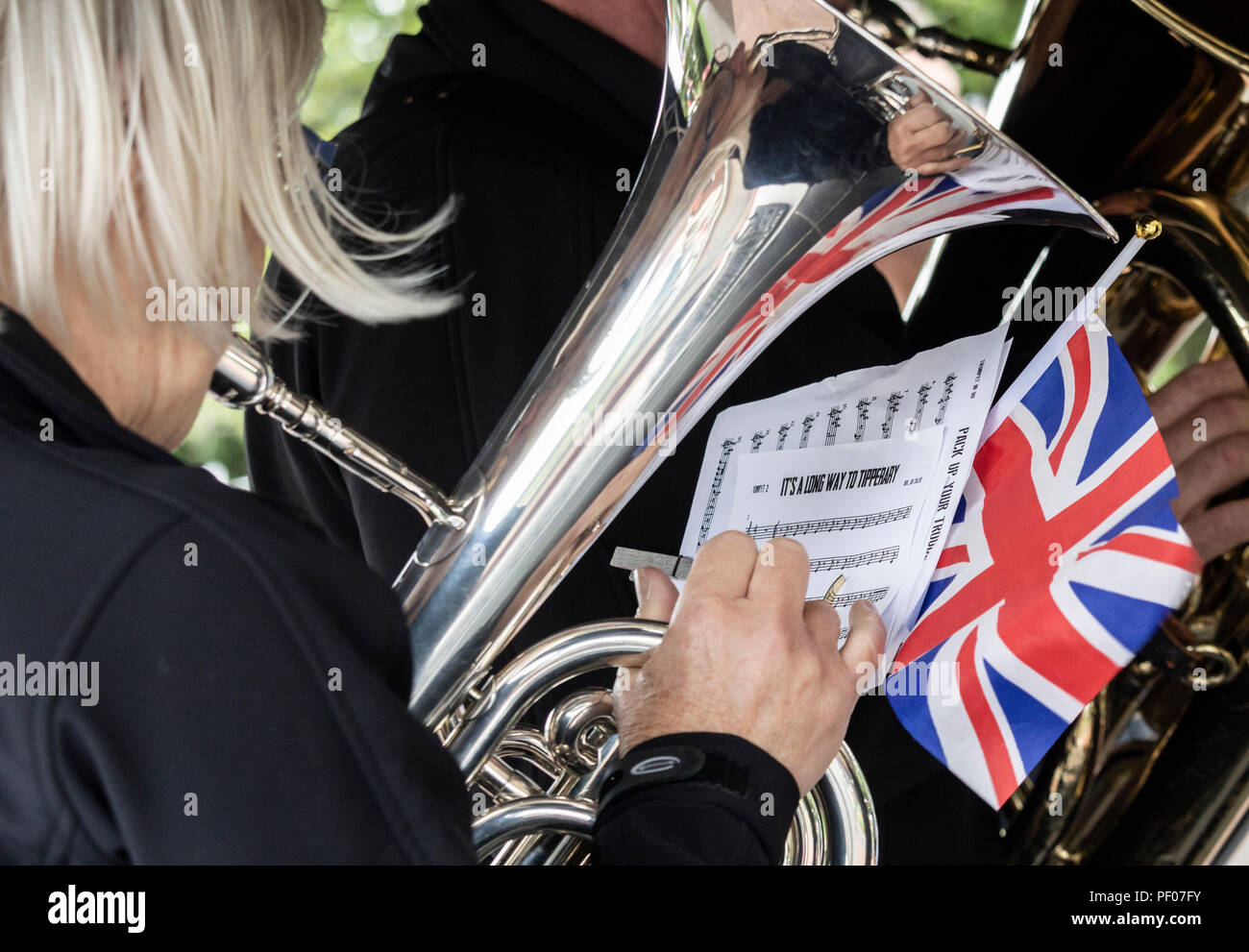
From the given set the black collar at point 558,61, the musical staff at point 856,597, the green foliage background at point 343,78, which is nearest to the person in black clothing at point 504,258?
the black collar at point 558,61

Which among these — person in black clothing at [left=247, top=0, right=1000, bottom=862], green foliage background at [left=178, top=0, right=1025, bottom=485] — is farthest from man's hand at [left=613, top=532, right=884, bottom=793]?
green foliage background at [left=178, top=0, right=1025, bottom=485]

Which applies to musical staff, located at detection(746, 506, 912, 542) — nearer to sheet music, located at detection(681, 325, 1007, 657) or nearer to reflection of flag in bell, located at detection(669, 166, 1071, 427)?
sheet music, located at detection(681, 325, 1007, 657)

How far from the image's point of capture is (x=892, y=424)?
84 cm

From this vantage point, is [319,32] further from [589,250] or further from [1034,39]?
[1034,39]

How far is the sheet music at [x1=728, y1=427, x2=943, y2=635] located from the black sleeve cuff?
168 millimetres

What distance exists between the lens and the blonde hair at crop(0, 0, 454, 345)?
58 centimetres

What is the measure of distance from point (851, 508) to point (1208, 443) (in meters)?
0.47

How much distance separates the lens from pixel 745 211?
770 mm

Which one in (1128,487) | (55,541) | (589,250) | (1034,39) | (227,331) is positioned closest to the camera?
(55,541)

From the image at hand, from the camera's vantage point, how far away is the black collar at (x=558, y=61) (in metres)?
1.06

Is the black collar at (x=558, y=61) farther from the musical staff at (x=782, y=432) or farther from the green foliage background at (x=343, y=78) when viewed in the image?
the green foliage background at (x=343, y=78)

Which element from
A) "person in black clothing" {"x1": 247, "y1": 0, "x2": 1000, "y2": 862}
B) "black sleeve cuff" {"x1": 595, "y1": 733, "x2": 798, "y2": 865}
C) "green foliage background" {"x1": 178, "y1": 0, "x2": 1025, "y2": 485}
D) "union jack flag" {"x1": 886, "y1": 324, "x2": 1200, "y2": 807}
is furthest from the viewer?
"green foliage background" {"x1": 178, "y1": 0, "x2": 1025, "y2": 485}
